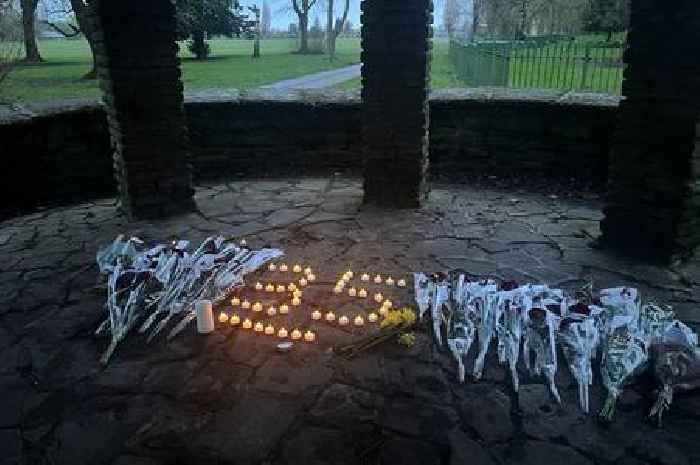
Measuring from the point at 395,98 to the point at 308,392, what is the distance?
395 centimetres

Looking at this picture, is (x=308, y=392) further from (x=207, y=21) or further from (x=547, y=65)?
(x=207, y=21)

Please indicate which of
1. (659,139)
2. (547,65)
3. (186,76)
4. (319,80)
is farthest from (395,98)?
(186,76)

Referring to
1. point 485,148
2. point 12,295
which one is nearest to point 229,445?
point 12,295

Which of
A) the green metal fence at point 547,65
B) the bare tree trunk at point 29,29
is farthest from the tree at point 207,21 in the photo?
the green metal fence at point 547,65

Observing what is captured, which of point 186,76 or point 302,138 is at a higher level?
point 186,76

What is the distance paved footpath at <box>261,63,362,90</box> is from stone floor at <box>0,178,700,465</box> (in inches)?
592

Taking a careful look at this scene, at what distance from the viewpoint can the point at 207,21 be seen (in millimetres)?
28594

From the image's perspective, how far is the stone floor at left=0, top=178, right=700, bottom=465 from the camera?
9.56 ft

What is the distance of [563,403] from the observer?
3.24m

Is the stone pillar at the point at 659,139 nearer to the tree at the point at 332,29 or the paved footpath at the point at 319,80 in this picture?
the paved footpath at the point at 319,80

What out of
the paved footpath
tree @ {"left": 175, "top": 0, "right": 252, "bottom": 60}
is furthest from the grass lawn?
tree @ {"left": 175, "top": 0, "right": 252, "bottom": 60}

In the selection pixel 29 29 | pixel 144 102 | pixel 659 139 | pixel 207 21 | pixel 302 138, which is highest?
pixel 207 21

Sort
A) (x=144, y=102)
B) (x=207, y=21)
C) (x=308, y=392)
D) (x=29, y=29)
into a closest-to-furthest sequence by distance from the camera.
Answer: (x=308, y=392) → (x=144, y=102) → (x=29, y=29) → (x=207, y=21)

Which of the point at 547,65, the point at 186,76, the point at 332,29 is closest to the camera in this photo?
the point at 547,65
